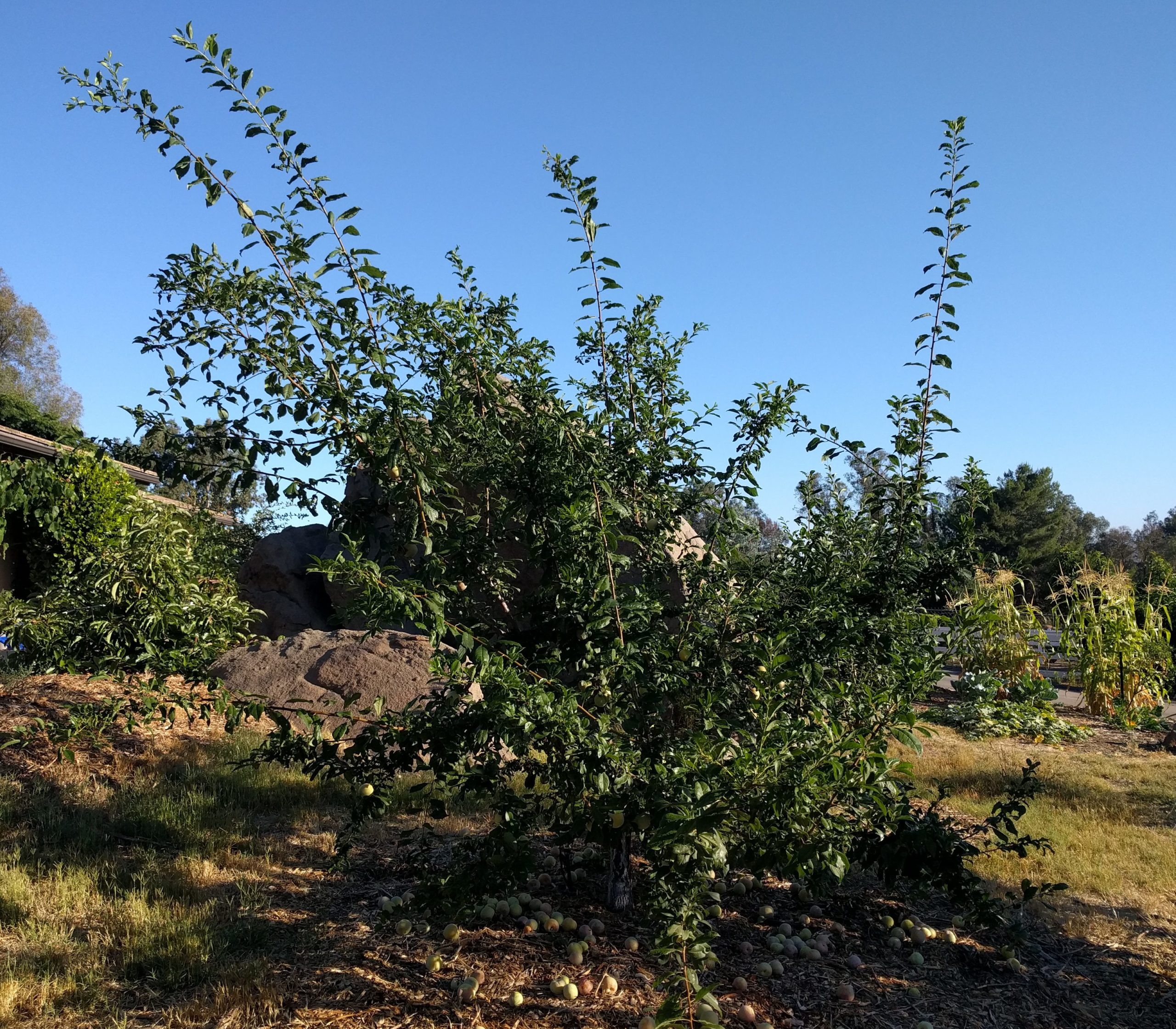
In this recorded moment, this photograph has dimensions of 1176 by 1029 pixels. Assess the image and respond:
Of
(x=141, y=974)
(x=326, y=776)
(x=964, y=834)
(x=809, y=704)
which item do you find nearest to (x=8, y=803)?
(x=141, y=974)

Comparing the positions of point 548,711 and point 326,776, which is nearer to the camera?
point 548,711

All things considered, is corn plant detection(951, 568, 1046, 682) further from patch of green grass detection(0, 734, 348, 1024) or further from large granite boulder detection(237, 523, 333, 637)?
large granite boulder detection(237, 523, 333, 637)

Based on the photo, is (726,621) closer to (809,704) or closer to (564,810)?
(809,704)

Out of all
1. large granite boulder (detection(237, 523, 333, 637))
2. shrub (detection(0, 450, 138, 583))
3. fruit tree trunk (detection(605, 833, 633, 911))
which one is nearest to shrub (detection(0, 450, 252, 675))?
shrub (detection(0, 450, 138, 583))

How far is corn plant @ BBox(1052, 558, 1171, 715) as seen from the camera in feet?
32.7

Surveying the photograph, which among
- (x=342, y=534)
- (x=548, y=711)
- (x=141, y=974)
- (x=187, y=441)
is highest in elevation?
(x=187, y=441)

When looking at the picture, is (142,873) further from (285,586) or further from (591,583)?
(285,586)

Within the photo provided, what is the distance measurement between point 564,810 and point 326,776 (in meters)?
0.98

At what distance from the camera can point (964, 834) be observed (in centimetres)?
408

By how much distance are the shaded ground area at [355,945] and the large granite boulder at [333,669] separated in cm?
182

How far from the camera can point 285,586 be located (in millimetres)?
12008

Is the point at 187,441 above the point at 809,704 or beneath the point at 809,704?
above

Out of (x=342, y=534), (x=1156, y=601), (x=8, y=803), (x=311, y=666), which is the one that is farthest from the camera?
(x=1156, y=601)

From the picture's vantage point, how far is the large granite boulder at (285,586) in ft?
38.3
